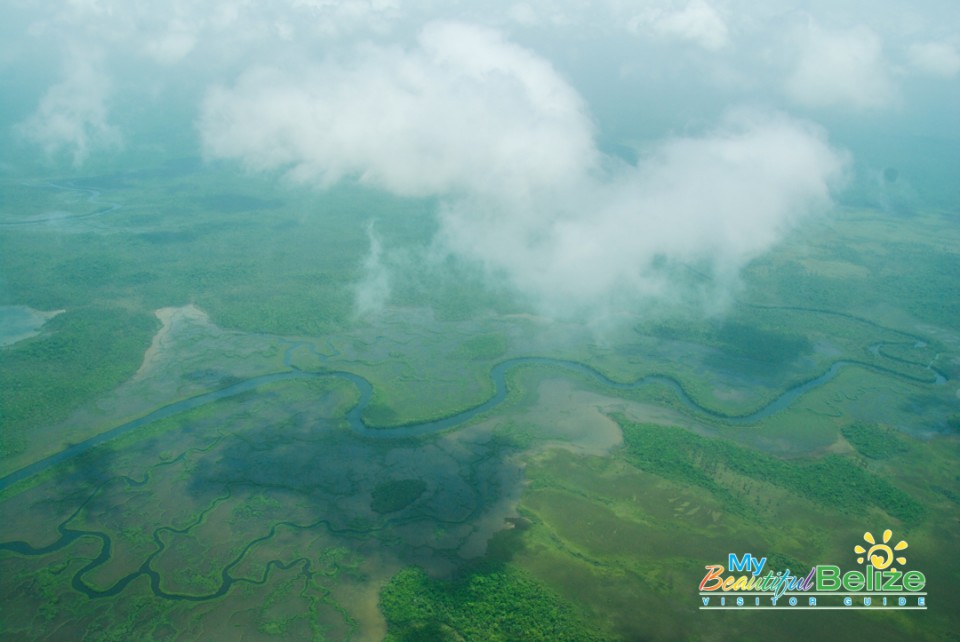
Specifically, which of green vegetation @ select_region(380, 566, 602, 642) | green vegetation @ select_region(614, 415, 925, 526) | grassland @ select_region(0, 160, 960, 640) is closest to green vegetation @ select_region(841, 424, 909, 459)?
grassland @ select_region(0, 160, 960, 640)

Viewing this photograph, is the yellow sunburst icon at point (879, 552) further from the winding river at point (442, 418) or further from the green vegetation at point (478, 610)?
the green vegetation at point (478, 610)

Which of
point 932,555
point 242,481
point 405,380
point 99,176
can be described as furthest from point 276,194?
point 932,555

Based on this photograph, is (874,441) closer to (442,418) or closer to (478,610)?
(442,418)

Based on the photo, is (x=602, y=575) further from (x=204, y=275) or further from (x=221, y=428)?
(x=204, y=275)

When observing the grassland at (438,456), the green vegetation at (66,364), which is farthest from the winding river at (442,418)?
the green vegetation at (66,364)

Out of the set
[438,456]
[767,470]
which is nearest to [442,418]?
[438,456]

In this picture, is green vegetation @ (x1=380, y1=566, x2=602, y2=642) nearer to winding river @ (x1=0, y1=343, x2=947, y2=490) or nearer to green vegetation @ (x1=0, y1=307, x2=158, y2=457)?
winding river @ (x1=0, y1=343, x2=947, y2=490)
